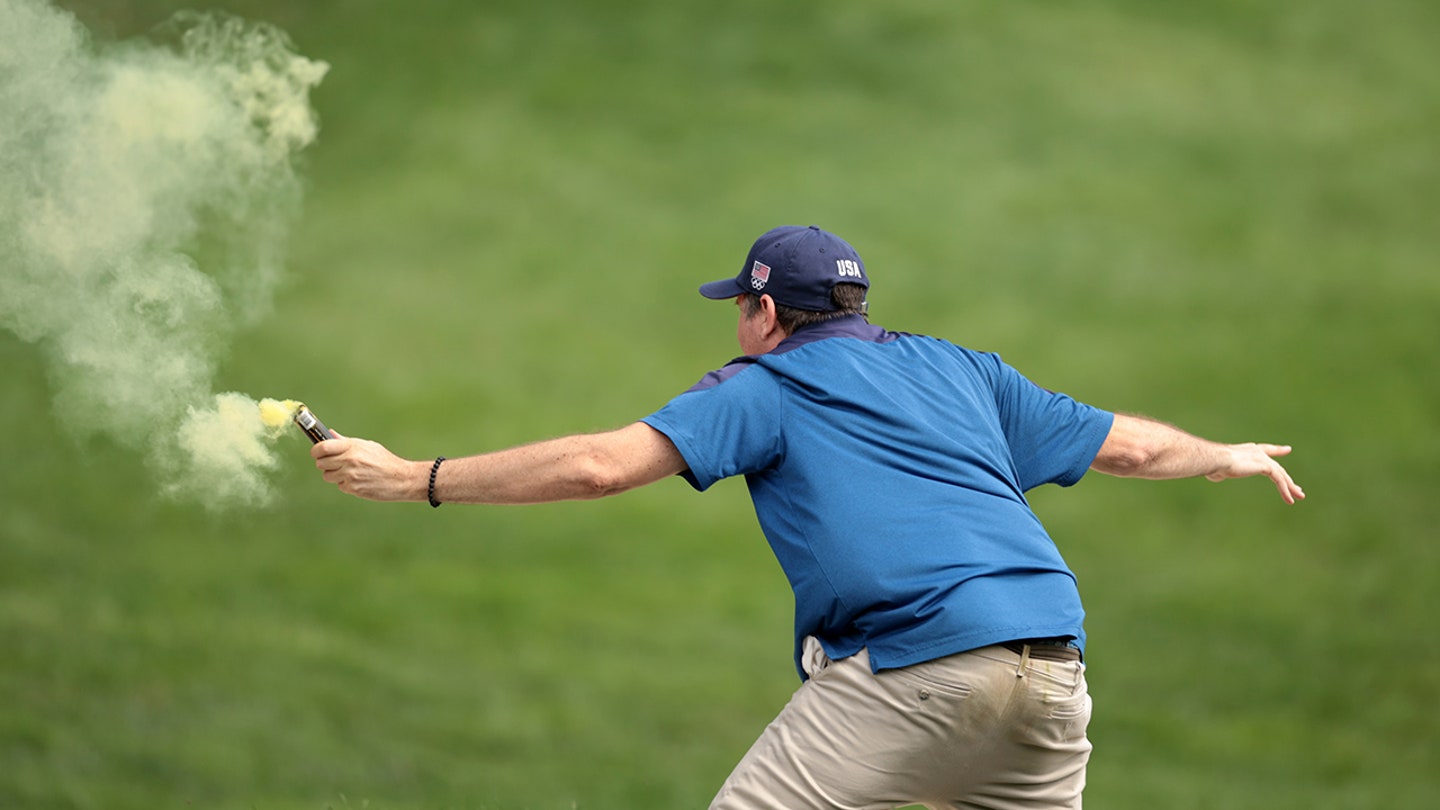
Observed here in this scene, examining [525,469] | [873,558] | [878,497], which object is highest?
[525,469]

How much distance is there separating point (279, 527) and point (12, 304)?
6495mm

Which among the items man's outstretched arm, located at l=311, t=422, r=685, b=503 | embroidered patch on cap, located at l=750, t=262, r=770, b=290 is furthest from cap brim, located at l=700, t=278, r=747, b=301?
man's outstretched arm, located at l=311, t=422, r=685, b=503

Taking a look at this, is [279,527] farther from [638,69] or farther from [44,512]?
[638,69]

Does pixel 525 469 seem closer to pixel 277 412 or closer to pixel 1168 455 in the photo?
pixel 277 412

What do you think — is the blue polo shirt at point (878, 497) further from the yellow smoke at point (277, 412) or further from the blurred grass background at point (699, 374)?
the blurred grass background at point (699, 374)

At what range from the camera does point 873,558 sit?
3.87 meters

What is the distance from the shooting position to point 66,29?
6.30 m

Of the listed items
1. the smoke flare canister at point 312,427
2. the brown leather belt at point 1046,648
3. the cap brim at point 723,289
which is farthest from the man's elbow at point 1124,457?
the smoke flare canister at point 312,427

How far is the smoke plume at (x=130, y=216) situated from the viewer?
5090 mm

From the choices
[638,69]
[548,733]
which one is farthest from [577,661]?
[638,69]

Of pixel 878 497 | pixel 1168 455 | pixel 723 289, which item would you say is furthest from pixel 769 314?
pixel 1168 455

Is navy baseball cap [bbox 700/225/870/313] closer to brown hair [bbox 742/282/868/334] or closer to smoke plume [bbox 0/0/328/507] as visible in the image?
brown hair [bbox 742/282/868/334]

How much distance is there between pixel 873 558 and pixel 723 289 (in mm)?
1086

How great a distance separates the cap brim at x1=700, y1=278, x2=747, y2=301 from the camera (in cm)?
452
